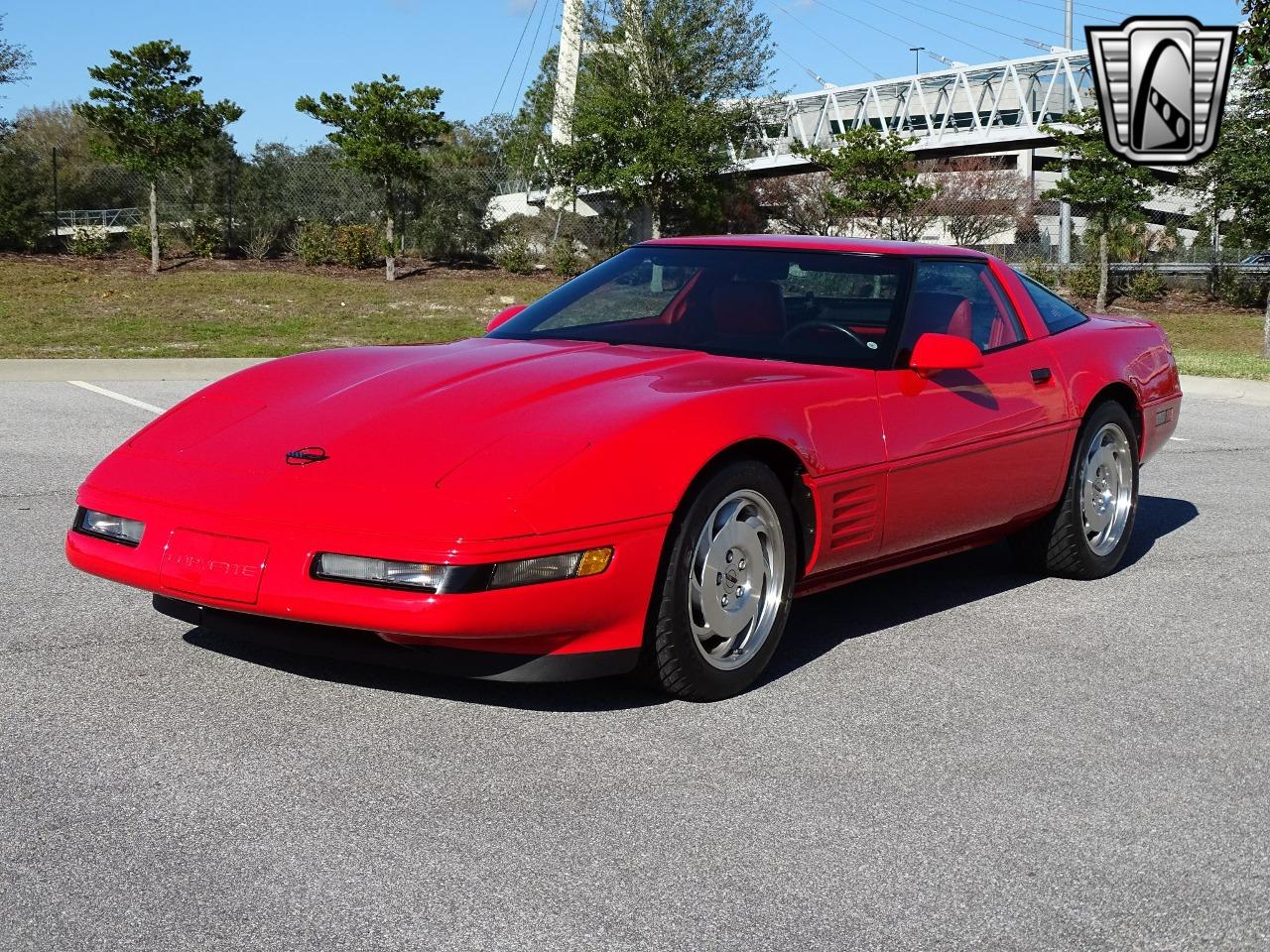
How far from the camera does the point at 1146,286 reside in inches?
1275

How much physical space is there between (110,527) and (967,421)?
→ 282 cm

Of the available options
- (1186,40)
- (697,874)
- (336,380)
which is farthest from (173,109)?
(697,874)

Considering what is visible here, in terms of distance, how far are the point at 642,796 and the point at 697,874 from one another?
45 cm

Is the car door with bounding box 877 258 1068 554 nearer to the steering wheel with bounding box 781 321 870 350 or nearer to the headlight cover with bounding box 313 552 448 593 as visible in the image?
the steering wheel with bounding box 781 321 870 350

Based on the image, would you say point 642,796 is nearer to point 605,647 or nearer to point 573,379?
point 605,647

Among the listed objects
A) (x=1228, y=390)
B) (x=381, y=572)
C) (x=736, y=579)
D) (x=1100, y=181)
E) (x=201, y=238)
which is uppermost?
(x=1100, y=181)

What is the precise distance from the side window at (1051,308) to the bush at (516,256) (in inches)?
982

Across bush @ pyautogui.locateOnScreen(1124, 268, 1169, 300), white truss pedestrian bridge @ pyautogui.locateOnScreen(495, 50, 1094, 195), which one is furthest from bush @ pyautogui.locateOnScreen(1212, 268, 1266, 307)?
white truss pedestrian bridge @ pyautogui.locateOnScreen(495, 50, 1094, 195)

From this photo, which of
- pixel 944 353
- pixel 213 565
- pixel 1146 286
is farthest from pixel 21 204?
pixel 213 565

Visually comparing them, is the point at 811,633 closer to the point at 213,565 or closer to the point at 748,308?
the point at 748,308

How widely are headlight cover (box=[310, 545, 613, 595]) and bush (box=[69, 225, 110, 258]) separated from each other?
25.7m

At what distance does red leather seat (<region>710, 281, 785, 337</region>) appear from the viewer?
5.22 meters

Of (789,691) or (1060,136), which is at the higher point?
(1060,136)

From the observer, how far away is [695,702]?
14.3ft
